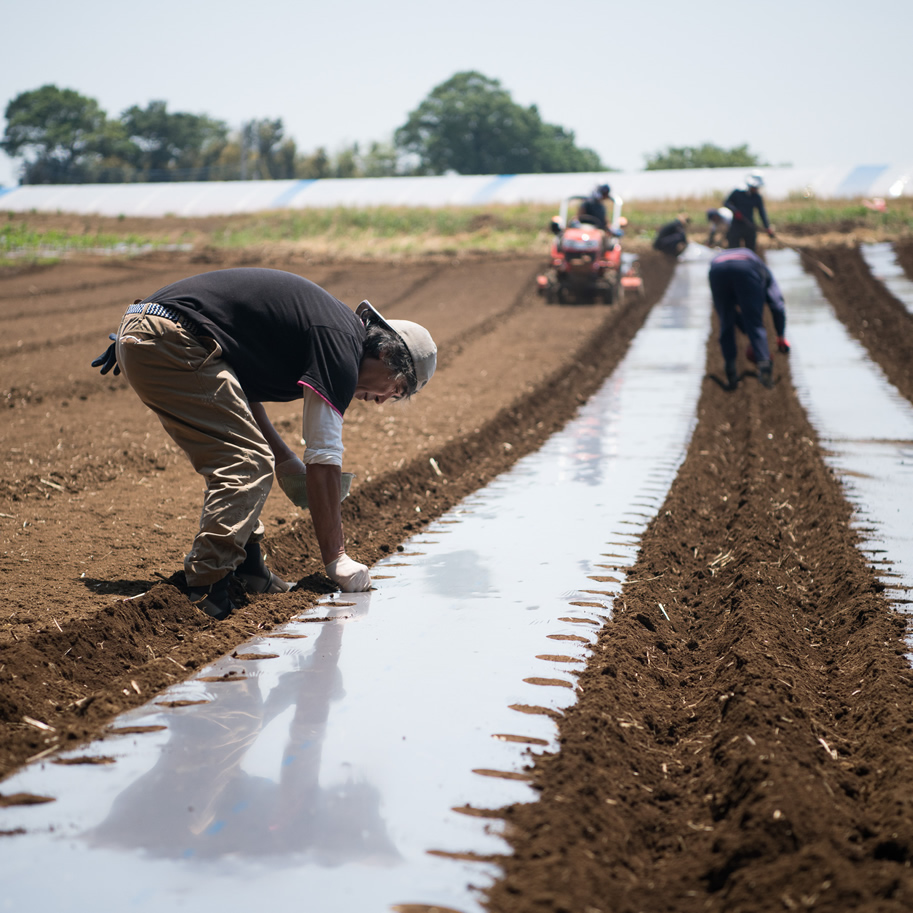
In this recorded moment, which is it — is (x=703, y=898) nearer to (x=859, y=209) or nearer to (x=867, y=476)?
(x=867, y=476)

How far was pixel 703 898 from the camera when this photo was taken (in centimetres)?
182

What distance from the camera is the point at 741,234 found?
9648 millimetres

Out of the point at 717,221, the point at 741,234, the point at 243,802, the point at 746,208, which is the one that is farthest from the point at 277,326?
the point at 746,208

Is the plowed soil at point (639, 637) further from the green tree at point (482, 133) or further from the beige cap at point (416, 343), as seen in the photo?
the green tree at point (482, 133)

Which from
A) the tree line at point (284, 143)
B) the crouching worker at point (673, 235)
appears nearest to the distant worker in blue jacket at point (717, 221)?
the crouching worker at point (673, 235)

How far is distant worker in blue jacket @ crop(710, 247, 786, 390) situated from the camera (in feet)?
27.1

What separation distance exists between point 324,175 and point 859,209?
4095 cm

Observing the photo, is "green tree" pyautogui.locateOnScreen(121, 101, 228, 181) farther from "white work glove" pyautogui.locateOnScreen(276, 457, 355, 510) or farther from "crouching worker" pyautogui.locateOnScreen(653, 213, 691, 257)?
"white work glove" pyautogui.locateOnScreen(276, 457, 355, 510)

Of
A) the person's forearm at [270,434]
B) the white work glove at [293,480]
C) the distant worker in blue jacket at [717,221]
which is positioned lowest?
the white work glove at [293,480]

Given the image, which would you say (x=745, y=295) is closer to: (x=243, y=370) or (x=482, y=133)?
(x=243, y=370)

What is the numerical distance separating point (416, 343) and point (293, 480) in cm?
89

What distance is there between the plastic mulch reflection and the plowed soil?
30 cm

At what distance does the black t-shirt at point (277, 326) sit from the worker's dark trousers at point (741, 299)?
591 centimetres

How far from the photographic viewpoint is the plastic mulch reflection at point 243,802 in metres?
1.91
